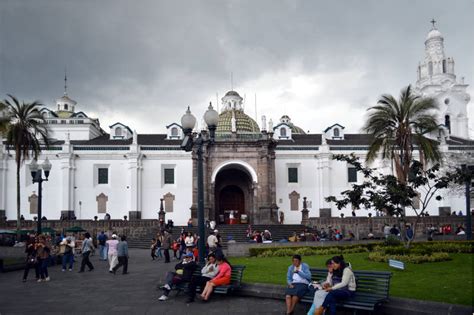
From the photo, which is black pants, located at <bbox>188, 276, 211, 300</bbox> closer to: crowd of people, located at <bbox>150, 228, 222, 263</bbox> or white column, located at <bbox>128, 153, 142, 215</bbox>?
crowd of people, located at <bbox>150, 228, 222, 263</bbox>

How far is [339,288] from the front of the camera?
941 centimetres

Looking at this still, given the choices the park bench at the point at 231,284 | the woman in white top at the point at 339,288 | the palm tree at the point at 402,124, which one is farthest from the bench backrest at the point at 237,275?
the palm tree at the point at 402,124

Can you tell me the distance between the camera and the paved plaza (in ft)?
35.1

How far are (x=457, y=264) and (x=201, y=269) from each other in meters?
7.97

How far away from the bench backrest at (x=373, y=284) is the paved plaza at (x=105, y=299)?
4.81ft

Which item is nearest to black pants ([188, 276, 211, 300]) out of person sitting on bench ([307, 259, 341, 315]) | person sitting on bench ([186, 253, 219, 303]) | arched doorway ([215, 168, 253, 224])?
person sitting on bench ([186, 253, 219, 303])

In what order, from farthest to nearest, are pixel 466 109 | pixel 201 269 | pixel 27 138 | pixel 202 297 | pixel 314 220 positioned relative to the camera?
pixel 466 109 → pixel 314 220 → pixel 27 138 → pixel 201 269 → pixel 202 297

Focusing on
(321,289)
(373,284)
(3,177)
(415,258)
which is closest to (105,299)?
(321,289)

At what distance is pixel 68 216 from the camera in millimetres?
41906

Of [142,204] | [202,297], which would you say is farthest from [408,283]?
[142,204]

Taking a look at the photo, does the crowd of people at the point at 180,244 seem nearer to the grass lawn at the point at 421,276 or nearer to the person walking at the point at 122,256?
the person walking at the point at 122,256

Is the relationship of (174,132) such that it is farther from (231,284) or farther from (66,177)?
(231,284)

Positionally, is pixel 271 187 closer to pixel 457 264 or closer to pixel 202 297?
pixel 457 264

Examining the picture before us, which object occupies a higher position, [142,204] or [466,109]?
[466,109]
